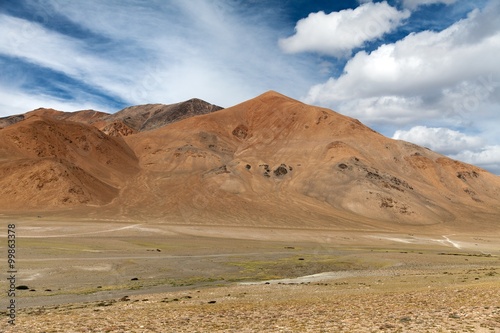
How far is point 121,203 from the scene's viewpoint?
111 meters

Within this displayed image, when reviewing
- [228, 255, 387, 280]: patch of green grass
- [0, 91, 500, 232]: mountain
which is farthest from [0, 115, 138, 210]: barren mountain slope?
[228, 255, 387, 280]: patch of green grass

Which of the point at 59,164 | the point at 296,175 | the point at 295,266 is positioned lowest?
the point at 295,266

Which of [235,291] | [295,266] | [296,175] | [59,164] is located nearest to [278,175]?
[296,175]

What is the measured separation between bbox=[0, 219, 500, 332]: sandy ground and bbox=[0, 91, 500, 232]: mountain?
166ft

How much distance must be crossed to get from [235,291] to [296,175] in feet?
377

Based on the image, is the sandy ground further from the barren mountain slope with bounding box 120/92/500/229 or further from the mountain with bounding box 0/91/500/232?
the barren mountain slope with bounding box 120/92/500/229

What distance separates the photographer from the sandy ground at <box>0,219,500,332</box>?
15.4 m

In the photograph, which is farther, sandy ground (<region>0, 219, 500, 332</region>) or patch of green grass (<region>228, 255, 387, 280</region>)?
patch of green grass (<region>228, 255, 387, 280</region>)

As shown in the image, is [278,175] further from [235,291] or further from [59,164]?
[235,291]

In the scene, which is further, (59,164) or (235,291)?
(59,164)

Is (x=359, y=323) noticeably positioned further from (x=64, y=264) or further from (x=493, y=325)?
(x=64, y=264)

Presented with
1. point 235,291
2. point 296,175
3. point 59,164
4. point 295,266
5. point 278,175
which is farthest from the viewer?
point 296,175

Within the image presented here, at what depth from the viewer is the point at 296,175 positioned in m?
140

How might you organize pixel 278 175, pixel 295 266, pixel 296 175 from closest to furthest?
pixel 295 266, pixel 278 175, pixel 296 175
